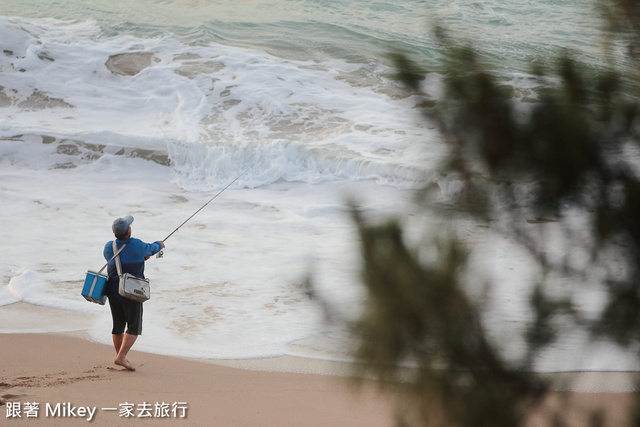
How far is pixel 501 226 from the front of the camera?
2.32 metres

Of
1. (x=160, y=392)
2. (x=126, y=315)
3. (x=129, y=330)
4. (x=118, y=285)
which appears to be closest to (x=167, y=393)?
(x=160, y=392)

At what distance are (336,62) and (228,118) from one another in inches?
212

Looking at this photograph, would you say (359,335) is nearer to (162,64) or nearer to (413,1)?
(162,64)

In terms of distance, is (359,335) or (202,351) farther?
(202,351)

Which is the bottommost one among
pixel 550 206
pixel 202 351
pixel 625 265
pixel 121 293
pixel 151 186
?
pixel 151 186

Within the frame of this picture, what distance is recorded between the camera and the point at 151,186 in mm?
→ 13531

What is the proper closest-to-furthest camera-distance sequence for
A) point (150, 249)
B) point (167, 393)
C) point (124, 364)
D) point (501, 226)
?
point (501, 226) < point (167, 393) < point (124, 364) < point (150, 249)

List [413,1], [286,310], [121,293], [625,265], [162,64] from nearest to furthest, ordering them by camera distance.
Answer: [625,265] < [121,293] < [286,310] < [162,64] < [413,1]

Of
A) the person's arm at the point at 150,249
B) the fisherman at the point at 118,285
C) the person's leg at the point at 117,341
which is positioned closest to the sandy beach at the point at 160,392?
the person's leg at the point at 117,341

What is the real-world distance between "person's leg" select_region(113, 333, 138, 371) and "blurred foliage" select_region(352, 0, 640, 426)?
13.1 ft

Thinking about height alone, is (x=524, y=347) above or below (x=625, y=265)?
below

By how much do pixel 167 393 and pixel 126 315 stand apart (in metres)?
1.07

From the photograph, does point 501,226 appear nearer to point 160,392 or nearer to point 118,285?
point 160,392

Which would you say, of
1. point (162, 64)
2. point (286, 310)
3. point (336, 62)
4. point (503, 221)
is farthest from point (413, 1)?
point (503, 221)
